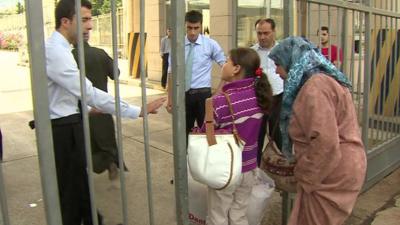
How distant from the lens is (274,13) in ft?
30.9

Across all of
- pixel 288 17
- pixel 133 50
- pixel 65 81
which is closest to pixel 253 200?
pixel 288 17

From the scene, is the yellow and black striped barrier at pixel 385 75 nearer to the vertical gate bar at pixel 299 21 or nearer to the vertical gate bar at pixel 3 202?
the vertical gate bar at pixel 299 21

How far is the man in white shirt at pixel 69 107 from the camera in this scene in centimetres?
252

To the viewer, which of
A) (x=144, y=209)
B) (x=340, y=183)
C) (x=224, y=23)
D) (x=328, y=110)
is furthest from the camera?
(x=224, y=23)

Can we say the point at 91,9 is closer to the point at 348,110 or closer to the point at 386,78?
the point at 348,110

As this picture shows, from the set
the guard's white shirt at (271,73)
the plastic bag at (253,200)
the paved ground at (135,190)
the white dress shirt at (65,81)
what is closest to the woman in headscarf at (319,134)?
the plastic bag at (253,200)

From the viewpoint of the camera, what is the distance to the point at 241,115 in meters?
2.75

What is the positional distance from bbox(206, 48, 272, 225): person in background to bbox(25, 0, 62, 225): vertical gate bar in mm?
1046

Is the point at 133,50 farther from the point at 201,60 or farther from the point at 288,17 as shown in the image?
the point at 288,17

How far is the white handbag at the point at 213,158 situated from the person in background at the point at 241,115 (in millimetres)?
194

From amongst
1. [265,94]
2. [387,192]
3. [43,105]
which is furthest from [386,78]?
[43,105]

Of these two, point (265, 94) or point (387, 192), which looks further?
point (387, 192)

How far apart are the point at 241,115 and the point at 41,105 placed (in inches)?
48.6

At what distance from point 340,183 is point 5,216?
1683mm
